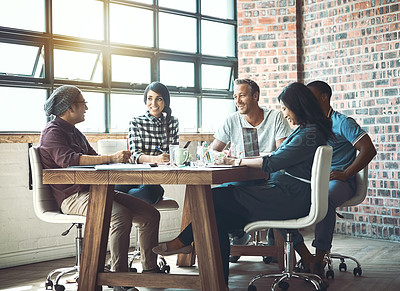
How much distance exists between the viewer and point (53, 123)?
12.1 feet

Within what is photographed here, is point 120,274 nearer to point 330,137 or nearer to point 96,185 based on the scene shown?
point 96,185

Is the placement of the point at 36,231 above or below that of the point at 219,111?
below

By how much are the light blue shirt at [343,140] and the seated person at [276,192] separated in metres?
0.71

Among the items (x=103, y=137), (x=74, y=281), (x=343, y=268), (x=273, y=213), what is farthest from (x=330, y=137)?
(x=103, y=137)

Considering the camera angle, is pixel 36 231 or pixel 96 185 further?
pixel 36 231

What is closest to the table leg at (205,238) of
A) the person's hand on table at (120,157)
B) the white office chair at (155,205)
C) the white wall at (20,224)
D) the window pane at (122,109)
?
the person's hand on table at (120,157)

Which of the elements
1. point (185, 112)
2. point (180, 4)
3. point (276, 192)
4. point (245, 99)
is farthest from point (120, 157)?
point (180, 4)

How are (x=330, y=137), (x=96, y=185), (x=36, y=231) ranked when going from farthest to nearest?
1. (x=36, y=231)
2. (x=330, y=137)
3. (x=96, y=185)

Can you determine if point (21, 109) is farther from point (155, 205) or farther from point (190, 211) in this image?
point (190, 211)

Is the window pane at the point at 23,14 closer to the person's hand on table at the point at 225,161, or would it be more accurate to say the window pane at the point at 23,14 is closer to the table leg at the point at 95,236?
the table leg at the point at 95,236

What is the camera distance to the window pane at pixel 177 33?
5.98 meters

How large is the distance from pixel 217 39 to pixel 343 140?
265 cm

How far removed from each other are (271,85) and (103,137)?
2008 mm

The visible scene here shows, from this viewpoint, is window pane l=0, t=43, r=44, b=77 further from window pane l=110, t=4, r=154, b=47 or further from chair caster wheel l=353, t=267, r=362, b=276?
chair caster wheel l=353, t=267, r=362, b=276
